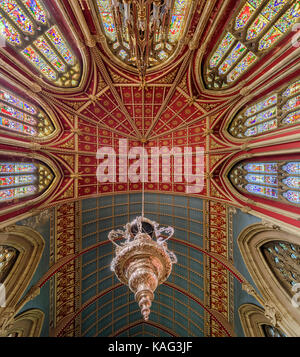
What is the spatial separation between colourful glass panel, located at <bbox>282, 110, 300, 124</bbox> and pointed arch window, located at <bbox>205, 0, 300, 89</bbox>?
10.3ft

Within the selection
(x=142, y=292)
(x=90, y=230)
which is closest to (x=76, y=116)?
(x=90, y=230)

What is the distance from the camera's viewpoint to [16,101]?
27.8ft

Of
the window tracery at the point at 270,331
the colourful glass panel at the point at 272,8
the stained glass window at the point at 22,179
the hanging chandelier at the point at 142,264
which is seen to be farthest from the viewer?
the window tracery at the point at 270,331

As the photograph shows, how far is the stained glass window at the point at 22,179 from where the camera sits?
7934mm

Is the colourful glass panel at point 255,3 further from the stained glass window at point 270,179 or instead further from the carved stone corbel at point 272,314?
the carved stone corbel at point 272,314

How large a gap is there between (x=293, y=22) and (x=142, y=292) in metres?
10.7

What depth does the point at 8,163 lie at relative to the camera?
8.14 m

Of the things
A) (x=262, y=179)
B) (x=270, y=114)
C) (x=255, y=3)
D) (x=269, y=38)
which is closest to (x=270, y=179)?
(x=262, y=179)

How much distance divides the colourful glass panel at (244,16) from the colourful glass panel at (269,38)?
111 cm

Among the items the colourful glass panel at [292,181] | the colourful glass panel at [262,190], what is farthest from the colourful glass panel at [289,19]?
the colourful glass panel at [262,190]

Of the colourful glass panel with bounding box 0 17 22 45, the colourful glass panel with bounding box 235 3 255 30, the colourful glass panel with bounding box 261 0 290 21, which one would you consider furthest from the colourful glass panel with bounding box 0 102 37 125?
the colourful glass panel with bounding box 261 0 290 21

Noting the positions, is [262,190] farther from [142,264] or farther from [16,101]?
[16,101]

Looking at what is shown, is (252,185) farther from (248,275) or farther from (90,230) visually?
(90,230)

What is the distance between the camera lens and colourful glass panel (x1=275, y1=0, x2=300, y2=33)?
6.14 metres
